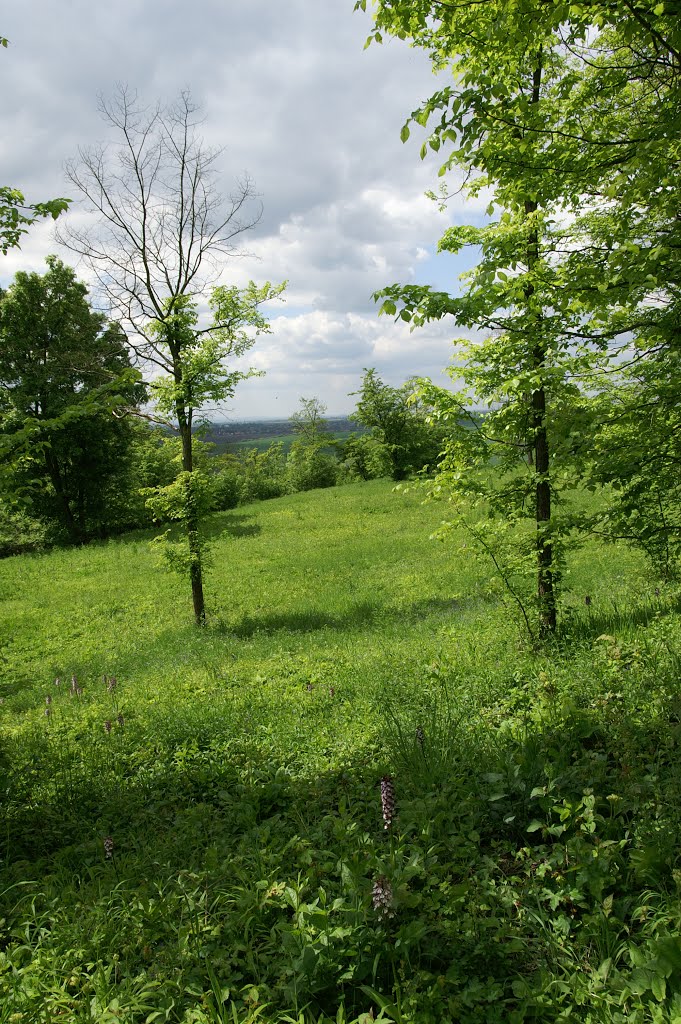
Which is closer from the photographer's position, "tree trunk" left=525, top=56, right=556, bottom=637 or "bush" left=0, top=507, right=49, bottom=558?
"tree trunk" left=525, top=56, right=556, bottom=637

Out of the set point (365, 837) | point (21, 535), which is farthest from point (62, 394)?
point (365, 837)

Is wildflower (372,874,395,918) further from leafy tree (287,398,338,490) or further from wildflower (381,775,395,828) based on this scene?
leafy tree (287,398,338,490)

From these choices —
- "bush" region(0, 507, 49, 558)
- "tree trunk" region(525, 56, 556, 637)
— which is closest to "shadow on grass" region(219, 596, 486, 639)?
"tree trunk" region(525, 56, 556, 637)

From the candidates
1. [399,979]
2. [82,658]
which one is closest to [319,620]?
[82,658]

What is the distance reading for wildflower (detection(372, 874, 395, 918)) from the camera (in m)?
2.43

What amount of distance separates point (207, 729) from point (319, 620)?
7.18 meters

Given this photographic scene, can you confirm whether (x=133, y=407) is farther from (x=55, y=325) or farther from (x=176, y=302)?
(x=55, y=325)

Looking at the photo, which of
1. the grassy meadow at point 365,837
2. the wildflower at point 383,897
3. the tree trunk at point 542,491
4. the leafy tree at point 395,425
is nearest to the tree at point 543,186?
the tree trunk at point 542,491

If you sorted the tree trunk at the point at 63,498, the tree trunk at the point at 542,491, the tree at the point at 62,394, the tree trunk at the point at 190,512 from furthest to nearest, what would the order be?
1. the tree trunk at the point at 63,498
2. the tree at the point at 62,394
3. the tree trunk at the point at 190,512
4. the tree trunk at the point at 542,491

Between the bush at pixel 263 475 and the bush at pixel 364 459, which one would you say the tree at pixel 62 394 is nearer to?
the bush at pixel 263 475

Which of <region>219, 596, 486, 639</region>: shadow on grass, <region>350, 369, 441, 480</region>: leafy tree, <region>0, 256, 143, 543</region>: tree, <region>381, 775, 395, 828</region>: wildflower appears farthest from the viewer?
<region>350, 369, 441, 480</region>: leafy tree

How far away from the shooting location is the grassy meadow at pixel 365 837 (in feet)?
7.69

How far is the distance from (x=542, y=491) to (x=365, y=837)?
5.41 m

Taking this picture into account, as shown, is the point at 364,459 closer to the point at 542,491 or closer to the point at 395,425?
the point at 395,425
